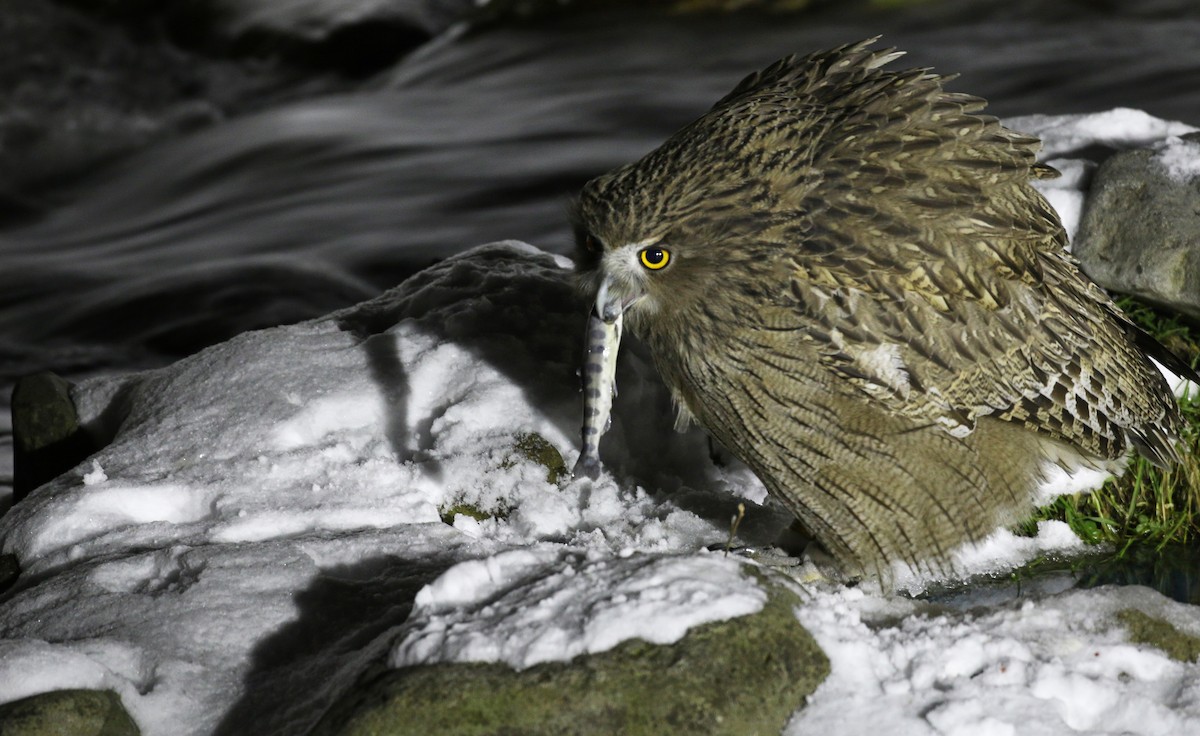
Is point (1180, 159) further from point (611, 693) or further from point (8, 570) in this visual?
point (8, 570)

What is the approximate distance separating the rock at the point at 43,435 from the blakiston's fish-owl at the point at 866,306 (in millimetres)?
2643

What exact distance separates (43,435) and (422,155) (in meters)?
5.33

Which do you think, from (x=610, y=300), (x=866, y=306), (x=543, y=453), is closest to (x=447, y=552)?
(x=543, y=453)

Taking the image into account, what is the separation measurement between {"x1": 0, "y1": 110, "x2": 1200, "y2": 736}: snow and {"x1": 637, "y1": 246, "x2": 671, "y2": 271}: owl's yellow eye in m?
0.85

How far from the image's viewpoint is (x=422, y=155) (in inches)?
399

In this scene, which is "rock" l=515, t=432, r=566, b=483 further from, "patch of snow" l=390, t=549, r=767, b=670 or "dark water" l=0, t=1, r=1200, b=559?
"dark water" l=0, t=1, r=1200, b=559

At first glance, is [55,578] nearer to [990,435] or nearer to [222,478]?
[222,478]

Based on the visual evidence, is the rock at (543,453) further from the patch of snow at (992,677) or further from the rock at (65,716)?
the rock at (65,716)

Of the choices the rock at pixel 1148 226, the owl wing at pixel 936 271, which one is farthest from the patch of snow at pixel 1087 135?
the owl wing at pixel 936 271

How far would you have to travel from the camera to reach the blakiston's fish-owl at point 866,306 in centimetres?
362

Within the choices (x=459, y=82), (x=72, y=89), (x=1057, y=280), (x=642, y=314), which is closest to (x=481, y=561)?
(x=642, y=314)

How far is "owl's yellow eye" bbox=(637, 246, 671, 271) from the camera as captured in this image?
141 inches

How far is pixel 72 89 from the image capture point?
13.1m

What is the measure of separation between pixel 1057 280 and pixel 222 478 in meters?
2.80
